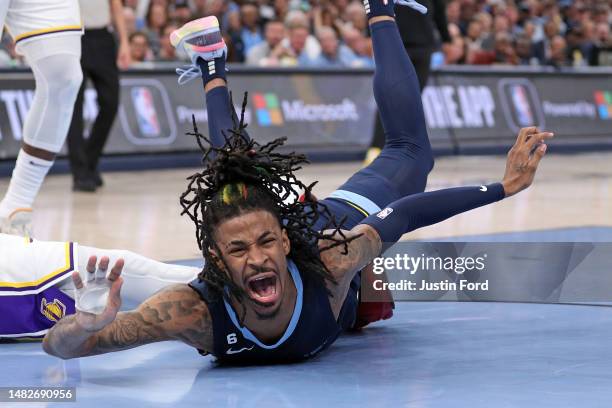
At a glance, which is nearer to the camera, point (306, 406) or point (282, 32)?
point (306, 406)

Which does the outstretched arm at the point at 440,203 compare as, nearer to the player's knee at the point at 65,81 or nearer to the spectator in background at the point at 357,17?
the player's knee at the point at 65,81

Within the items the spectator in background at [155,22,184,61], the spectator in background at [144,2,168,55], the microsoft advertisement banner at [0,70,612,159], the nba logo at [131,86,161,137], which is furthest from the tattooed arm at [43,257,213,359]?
the spectator in background at [144,2,168,55]

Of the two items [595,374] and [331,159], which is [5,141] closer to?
[331,159]

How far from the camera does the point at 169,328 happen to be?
3.14 meters

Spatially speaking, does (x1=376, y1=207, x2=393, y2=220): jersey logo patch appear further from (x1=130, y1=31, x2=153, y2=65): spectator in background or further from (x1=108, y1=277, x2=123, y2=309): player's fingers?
(x1=130, y1=31, x2=153, y2=65): spectator in background

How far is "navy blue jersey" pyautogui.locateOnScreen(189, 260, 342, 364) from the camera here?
3.21 metres

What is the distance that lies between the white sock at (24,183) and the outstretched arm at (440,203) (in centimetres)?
207

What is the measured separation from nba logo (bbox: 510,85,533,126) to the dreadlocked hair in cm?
952

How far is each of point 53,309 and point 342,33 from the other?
9757 mm

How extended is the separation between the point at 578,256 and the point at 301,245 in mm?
1182

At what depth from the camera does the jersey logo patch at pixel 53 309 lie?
3600 millimetres

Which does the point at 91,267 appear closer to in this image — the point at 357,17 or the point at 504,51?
the point at 357,17

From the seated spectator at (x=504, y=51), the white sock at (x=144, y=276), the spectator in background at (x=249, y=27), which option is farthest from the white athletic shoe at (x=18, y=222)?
the seated spectator at (x=504, y=51)

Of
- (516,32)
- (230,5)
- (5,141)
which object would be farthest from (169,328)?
(516,32)
